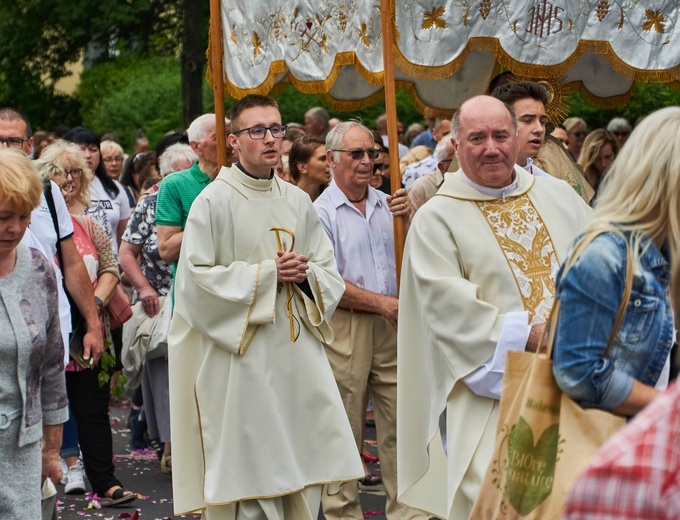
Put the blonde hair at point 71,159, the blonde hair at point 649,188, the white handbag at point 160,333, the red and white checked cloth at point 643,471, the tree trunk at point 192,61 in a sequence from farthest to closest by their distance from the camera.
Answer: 1. the tree trunk at point 192,61
2. the white handbag at point 160,333
3. the blonde hair at point 71,159
4. the blonde hair at point 649,188
5. the red and white checked cloth at point 643,471

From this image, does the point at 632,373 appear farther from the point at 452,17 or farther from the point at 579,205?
the point at 452,17

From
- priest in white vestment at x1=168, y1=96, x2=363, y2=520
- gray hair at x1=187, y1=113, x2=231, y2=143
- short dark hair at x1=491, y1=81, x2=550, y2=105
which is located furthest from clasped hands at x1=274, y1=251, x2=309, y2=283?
gray hair at x1=187, y1=113, x2=231, y2=143

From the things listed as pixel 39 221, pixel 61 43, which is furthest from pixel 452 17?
pixel 61 43

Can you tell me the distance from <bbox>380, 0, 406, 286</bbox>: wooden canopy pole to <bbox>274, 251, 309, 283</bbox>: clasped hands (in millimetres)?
933

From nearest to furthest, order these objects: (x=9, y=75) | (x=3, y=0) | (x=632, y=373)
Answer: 1. (x=632, y=373)
2. (x=3, y=0)
3. (x=9, y=75)

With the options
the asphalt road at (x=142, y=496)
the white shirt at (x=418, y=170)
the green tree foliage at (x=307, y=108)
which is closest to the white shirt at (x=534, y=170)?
the asphalt road at (x=142, y=496)

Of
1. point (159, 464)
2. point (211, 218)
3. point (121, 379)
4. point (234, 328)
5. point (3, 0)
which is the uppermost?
point (3, 0)

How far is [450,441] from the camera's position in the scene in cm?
511

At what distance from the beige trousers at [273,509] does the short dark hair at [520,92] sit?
2.07m

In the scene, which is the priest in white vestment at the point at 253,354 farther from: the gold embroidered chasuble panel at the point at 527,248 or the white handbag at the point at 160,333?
the white handbag at the point at 160,333

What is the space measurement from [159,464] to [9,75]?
57.6ft

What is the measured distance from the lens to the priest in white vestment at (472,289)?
495 centimetres

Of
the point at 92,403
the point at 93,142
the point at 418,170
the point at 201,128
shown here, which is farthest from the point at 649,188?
the point at 93,142

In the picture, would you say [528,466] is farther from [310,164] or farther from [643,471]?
[310,164]
